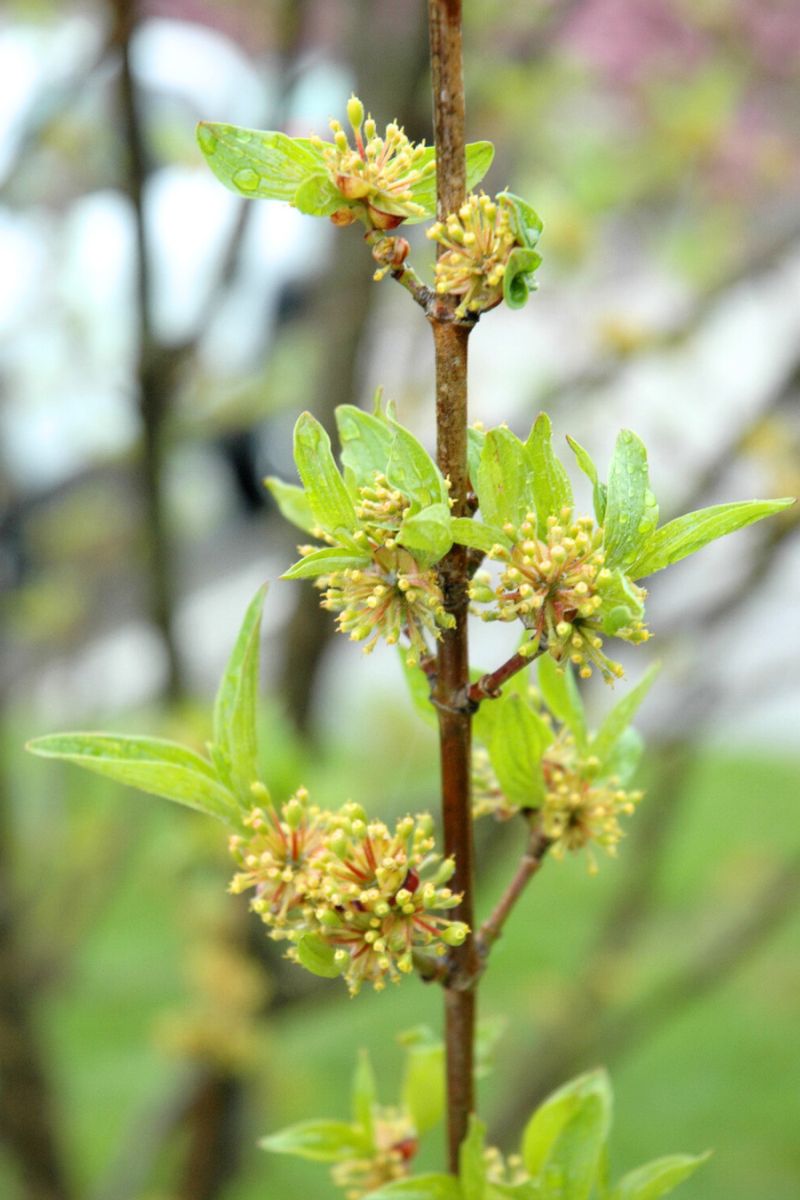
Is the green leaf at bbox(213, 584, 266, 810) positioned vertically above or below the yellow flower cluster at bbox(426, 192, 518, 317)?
below

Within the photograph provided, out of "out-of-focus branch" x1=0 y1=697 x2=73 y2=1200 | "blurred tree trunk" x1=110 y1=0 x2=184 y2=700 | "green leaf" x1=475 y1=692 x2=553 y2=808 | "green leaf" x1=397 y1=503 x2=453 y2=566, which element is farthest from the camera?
"out-of-focus branch" x1=0 y1=697 x2=73 y2=1200

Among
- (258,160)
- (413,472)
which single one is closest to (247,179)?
(258,160)

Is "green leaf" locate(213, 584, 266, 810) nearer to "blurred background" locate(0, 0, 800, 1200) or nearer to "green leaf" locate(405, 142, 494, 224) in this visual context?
"green leaf" locate(405, 142, 494, 224)

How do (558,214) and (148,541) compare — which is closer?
(148,541)

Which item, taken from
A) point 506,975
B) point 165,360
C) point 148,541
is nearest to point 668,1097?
point 506,975

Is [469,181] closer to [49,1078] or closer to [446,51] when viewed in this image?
[446,51]

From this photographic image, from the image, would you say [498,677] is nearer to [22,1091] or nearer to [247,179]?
[247,179]

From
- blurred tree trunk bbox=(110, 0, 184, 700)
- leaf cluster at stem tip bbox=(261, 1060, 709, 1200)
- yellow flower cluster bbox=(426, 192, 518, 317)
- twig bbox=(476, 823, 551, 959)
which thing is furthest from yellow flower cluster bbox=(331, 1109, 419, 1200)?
blurred tree trunk bbox=(110, 0, 184, 700)
